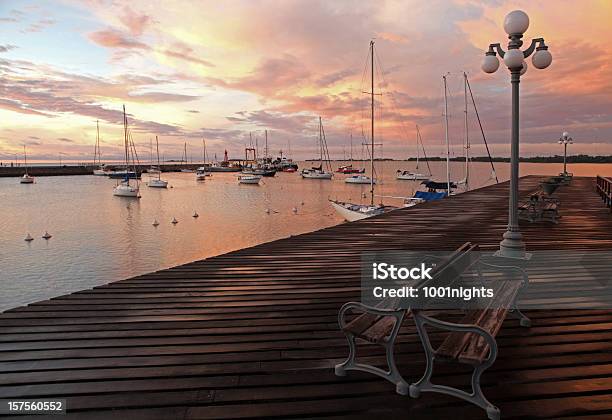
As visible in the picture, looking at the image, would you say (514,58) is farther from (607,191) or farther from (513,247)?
(607,191)

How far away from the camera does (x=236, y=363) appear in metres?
3.27

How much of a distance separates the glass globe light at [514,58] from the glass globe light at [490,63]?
696 mm

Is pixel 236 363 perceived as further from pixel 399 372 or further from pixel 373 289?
pixel 373 289

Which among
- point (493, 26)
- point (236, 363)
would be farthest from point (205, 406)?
point (493, 26)

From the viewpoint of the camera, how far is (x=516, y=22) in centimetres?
589

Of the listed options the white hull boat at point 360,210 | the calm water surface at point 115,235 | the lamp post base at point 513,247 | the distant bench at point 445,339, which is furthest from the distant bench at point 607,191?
the calm water surface at point 115,235

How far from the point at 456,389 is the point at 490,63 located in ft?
19.2

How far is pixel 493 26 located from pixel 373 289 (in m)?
18.4

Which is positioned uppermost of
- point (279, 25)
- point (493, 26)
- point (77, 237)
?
point (279, 25)

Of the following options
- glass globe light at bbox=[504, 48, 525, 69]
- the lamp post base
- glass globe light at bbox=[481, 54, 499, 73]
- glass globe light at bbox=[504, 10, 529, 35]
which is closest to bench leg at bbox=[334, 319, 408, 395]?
the lamp post base

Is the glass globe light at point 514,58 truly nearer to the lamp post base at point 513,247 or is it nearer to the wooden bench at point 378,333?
the lamp post base at point 513,247

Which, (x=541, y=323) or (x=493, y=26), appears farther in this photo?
(x=493, y=26)

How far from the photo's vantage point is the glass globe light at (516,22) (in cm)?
584

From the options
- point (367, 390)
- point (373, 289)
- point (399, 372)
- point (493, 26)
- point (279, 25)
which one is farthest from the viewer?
point (279, 25)
